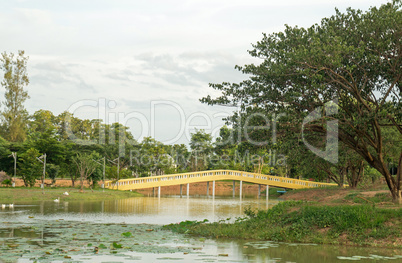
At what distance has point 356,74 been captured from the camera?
1825 centimetres

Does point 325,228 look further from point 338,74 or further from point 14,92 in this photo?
point 14,92

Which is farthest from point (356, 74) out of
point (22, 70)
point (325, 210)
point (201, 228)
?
point (22, 70)

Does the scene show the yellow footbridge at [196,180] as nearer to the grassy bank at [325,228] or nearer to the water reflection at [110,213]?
the water reflection at [110,213]

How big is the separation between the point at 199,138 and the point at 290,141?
177 ft

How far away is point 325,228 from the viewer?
13.7 m

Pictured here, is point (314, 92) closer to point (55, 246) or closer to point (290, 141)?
point (290, 141)

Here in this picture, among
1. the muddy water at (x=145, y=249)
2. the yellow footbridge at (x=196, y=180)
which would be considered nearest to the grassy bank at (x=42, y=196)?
the yellow footbridge at (x=196, y=180)

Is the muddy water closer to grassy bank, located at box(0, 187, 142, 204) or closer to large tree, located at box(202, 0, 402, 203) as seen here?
large tree, located at box(202, 0, 402, 203)

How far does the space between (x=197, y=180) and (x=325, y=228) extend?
35061mm

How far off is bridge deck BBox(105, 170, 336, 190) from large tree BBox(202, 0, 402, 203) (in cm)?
2608

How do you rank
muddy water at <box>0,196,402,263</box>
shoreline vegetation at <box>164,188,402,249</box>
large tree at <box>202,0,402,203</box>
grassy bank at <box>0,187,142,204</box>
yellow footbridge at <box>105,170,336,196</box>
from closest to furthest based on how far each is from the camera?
1. muddy water at <box>0,196,402,263</box>
2. shoreline vegetation at <box>164,188,402,249</box>
3. large tree at <box>202,0,402,203</box>
4. grassy bank at <box>0,187,142,204</box>
5. yellow footbridge at <box>105,170,336,196</box>

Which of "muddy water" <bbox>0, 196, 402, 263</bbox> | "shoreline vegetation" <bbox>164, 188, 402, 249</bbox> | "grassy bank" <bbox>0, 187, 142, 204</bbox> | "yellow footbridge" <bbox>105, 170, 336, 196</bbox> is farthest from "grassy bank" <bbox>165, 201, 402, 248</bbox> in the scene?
"yellow footbridge" <bbox>105, 170, 336, 196</bbox>

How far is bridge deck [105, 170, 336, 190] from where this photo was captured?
1740 inches

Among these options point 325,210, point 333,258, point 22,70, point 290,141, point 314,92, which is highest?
point 22,70
